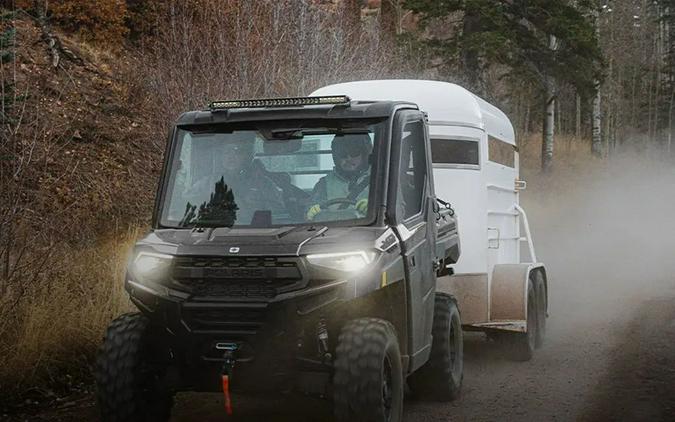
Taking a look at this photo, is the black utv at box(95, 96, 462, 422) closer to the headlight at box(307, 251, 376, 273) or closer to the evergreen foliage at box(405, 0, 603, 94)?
the headlight at box(307, 251, 376, 273)

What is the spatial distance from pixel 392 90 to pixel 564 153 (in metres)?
40.8

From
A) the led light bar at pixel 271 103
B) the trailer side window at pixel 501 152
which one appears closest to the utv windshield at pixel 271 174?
the led light bar at pixel 271 103

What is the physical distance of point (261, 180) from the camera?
7.29m

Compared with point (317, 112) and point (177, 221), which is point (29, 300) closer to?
point (177, 221)

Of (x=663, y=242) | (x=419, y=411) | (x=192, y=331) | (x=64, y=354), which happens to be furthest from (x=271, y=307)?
(x=663, y=242)

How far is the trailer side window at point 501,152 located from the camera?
1117 cm

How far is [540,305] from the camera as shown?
1216cm

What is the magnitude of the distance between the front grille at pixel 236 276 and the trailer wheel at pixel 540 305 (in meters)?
6.00

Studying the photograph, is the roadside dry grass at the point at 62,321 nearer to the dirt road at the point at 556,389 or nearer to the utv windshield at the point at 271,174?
the dirt road at the point at 556,389

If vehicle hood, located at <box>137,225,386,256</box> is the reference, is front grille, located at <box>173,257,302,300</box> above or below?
below

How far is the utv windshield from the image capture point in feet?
23.4

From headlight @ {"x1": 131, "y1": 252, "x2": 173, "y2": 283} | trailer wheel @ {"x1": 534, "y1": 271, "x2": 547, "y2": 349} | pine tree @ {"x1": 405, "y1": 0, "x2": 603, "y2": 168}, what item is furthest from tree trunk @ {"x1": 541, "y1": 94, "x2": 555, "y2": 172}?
headlight @ {"x1": 131, "y1": 252, "x2": 173, "y2": 283}

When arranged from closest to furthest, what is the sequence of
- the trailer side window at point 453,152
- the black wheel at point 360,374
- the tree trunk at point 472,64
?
the black wheel at point 360,374 < the trailer side window at point 453,152 < the tree trunk at point 472,64

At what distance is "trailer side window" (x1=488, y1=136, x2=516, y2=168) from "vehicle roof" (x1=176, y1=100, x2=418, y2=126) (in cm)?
382
